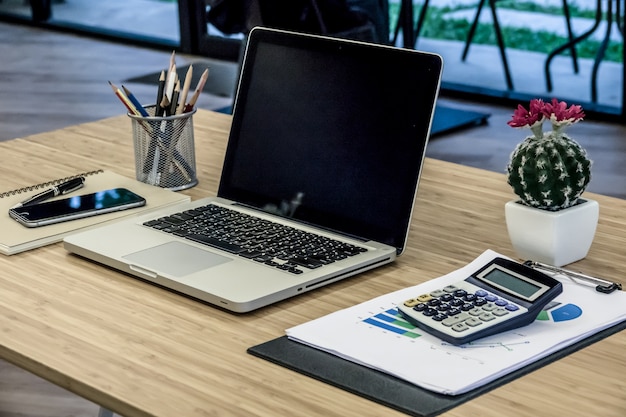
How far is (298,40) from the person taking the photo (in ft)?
4.57

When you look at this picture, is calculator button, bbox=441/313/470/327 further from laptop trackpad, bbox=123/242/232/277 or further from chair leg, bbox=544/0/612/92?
chair leg, bbox=544/0/612/92

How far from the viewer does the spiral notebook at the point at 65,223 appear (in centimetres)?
129

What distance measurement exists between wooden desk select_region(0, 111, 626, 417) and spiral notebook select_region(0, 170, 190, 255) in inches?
0.7

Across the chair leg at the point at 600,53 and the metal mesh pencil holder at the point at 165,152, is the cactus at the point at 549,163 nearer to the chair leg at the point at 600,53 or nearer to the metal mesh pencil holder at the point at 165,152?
the metal mesh pencil holder at the point at 165,152

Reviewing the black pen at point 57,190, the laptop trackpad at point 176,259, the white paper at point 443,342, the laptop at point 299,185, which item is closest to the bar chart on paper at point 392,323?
the white paper at point 443,342

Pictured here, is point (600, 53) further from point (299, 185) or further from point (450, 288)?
point (450, 288)

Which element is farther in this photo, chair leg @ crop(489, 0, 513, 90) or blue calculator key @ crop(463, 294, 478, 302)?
chair leg @ crop(489, 0, 513, 90)

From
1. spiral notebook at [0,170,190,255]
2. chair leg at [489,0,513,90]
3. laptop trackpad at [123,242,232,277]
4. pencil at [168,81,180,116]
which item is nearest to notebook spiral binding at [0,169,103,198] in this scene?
spiral notebook at [0,170,190,255]

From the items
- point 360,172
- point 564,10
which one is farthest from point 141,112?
point 564,10

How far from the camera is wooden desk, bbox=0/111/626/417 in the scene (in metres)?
0.90

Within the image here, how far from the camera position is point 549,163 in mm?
1210

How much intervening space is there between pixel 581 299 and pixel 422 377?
0.27 m

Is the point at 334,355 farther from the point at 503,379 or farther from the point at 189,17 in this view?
the point at 189,17

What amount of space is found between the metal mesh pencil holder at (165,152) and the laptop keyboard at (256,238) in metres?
0.16
